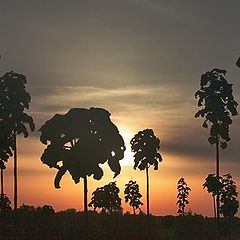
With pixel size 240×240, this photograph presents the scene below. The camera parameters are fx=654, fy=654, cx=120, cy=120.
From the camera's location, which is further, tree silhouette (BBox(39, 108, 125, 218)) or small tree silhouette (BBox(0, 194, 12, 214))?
small tree silhouette (BBox(0, 194, 12, 214))

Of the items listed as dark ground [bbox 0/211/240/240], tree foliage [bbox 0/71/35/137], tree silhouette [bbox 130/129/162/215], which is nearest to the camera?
dark ground [bbox 0/211/240/240]

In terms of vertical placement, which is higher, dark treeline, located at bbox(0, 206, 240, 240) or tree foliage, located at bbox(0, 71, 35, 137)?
tree foliage, located at bbox(0, 71, 35, 137)

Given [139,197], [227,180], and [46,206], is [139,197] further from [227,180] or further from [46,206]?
[46,206]

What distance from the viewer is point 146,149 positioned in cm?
10156

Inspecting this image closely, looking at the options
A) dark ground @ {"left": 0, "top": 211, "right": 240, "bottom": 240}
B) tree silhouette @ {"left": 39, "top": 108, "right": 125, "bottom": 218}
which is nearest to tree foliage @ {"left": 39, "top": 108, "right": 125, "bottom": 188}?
tree silhouette @ {"left": 39, "top": 108, "right": 125, "bottom": 218}

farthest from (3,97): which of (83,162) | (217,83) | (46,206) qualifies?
(217,83)

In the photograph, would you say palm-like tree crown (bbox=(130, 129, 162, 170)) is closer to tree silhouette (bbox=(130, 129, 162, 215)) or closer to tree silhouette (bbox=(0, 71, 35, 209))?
tree silhouette (bbox=(130, 129, 162, 215))

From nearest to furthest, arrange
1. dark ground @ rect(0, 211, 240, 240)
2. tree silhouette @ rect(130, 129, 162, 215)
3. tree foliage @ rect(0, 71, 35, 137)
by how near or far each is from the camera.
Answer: dark ground @ rect(0, 211, 240, 240) < tree foliage @ rect(0, 71, 35, 137) < tree silhouette @ rect(130, 129, 162, 215)

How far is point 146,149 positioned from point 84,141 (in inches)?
1598

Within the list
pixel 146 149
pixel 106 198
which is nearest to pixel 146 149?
pixel 146 149

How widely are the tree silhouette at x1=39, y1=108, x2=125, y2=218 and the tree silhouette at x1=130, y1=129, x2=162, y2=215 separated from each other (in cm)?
3747

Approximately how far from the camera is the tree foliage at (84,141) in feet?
204

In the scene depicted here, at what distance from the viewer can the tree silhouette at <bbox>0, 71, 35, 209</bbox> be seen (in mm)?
76775

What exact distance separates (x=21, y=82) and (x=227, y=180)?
5826 centimetres
